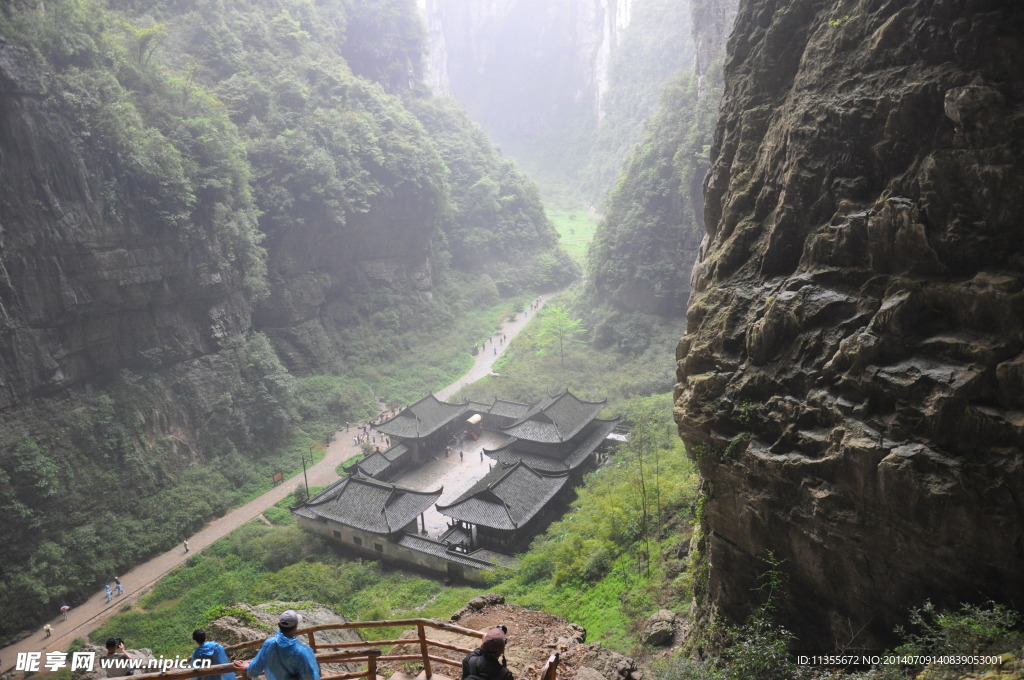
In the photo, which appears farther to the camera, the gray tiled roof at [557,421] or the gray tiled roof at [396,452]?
the gray tiled roof at [396,452]

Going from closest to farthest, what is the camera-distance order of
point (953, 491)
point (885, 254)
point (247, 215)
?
1. point (953, 491)
2. point (885, 254)
3. point (247, 215)

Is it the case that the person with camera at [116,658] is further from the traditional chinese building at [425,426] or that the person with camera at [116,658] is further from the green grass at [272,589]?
the traditional chinese building at [425,426]

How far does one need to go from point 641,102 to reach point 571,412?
73.2 meters

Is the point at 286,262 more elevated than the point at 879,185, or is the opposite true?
the point at 286,262

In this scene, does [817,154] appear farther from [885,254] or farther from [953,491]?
[953,491]

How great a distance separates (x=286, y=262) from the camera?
148 feet

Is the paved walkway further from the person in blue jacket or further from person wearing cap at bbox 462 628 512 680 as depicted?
person wearing cap at bbox 462 628 512 680

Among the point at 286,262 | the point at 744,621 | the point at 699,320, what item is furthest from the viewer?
the point at 286,262

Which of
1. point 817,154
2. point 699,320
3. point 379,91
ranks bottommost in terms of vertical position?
point 699,320

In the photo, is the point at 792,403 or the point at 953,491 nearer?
the point at 953,491

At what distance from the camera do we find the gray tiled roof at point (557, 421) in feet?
101

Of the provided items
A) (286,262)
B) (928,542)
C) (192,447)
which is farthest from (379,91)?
(928,542)

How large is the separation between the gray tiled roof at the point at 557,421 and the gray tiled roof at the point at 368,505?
226 inches

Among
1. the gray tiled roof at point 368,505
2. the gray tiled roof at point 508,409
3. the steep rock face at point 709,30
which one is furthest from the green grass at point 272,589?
the steep rock face at point 709,30
